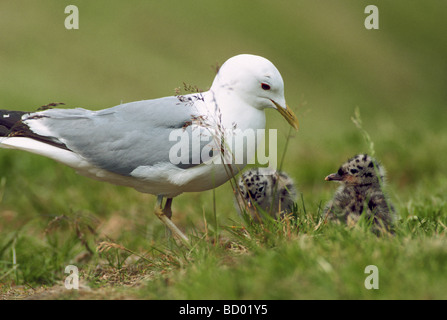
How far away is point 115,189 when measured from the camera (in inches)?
300

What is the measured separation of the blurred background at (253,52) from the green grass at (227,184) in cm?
5

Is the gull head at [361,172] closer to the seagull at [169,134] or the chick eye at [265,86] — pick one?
the seagull at [169,134]

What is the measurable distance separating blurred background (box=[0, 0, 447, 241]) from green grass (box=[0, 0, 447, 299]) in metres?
0.05

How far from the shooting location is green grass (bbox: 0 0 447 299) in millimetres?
3396

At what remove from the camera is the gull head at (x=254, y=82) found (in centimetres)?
437

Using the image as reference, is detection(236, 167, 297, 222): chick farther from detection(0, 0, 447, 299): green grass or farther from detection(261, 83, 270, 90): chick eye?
detection(261, 83, 270, 90): chick eye

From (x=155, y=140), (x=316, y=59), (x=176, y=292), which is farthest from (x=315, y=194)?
(x=316, y=59)

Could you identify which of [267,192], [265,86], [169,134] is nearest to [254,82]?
[265,86]

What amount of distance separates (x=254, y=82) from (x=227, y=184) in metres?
3.68

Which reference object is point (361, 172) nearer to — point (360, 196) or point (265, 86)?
point (360, 196)

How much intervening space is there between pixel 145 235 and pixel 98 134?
190 centimetres

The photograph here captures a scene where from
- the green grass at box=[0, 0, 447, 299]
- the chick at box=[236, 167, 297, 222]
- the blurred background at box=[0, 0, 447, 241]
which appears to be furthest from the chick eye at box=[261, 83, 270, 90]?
the blurred background at box=[0, 0, 447, 241]

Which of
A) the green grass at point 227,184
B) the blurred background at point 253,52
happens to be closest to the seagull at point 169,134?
the green grass at point 227,184

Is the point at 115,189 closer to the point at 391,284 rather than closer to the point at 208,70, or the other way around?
the point at 391,284
